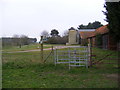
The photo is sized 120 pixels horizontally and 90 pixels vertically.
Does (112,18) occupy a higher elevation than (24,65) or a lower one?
higher

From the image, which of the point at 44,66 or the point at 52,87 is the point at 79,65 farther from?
the point at 52,87

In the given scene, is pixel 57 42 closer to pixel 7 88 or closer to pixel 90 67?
pixel 90 67

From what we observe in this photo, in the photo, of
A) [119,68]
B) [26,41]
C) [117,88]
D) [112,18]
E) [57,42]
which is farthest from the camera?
[57,42]

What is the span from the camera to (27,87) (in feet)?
18.7

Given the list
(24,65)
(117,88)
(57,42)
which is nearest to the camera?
(117,88)

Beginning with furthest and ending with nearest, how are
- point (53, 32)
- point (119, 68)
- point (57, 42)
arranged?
point (53, 32) < point (57, 42) < point (119, 68)

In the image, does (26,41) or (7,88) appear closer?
(7,88)

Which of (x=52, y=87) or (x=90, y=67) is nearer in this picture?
(x=52, y=87)

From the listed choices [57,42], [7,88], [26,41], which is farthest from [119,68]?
[57,42]

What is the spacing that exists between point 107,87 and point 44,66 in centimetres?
506

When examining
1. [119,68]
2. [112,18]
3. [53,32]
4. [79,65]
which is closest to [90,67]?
[79,65]

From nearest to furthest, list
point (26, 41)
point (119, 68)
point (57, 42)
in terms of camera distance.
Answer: point (119, 68), point (26, 41), point (57, 42)

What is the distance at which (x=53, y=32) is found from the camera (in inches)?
3332

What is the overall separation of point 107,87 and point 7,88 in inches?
139
